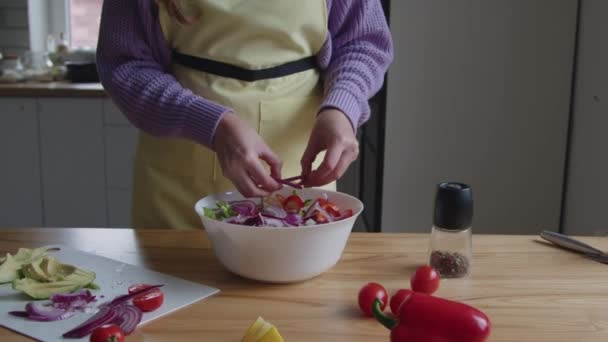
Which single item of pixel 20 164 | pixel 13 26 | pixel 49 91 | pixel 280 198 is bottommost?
pixel 20 164

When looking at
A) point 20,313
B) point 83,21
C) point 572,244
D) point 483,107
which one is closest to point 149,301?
point 20,313

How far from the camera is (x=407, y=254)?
931 millimetres

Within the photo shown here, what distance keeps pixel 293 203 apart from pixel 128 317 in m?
0.28

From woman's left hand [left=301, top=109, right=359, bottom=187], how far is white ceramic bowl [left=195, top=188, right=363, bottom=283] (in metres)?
0.07

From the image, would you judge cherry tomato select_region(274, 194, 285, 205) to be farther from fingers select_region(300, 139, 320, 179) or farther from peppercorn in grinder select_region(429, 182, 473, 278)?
peppercorn in grinder select_region(429, 182, 473, 278)

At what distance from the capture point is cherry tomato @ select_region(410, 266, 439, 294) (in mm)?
773

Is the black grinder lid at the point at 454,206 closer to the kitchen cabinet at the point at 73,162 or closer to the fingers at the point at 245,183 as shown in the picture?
the fingers at the point at 245,183

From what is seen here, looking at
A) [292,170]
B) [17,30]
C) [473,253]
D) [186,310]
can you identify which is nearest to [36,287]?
[186,310]

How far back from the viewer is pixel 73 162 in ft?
8.55

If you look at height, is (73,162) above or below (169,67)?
below

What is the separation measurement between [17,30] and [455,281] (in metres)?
2.73

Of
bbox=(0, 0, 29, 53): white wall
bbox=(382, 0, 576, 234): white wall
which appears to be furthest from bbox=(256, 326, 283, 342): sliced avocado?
bbox=(0, 0, 29, 53): white wall

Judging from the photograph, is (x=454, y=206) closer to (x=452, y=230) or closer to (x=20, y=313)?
(x=452, y=230)

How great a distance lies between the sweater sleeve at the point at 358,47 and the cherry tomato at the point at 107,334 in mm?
531
